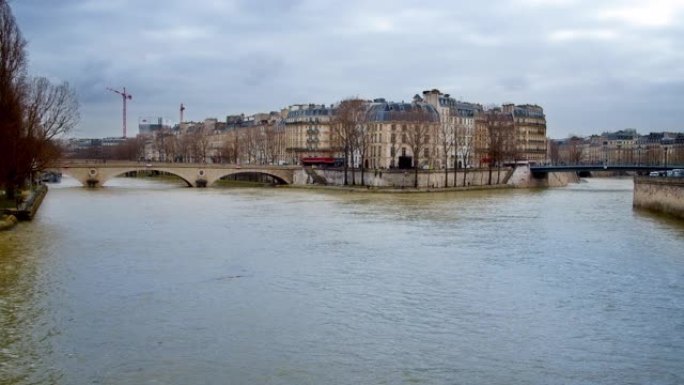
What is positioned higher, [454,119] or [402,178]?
[454,119]

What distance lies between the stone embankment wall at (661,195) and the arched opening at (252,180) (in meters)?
34.9

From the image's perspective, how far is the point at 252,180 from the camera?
72625 millimetres

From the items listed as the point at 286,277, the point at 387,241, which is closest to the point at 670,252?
the point at 387,241

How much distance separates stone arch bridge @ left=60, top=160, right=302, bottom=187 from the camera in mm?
58656

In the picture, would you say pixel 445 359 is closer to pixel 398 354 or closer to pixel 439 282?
pixel 398 354

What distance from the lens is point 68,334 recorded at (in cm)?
1279

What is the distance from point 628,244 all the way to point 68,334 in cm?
1782

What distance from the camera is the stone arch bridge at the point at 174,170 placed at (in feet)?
192

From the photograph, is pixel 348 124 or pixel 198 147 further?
pixel 198 147

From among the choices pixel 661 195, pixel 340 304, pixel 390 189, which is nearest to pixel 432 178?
pixel 390 189

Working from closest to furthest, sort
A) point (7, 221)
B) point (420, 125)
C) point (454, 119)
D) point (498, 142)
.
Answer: point (7, 221) → point (498, 142) → point (420, 125) → point (454, 119)

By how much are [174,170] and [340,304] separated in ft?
162

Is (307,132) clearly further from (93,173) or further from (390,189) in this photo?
(390,189)

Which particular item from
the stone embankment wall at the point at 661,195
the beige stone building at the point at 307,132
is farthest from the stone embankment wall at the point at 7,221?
the beige stone building at the point at 307,132
